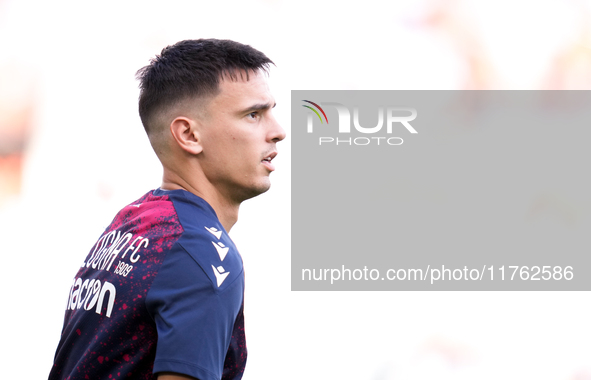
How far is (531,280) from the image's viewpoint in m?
3.71

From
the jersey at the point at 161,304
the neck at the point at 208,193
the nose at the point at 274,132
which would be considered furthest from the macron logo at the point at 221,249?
the nose at the point at 274,132

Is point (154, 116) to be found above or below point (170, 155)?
above

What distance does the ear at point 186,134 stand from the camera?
139 cm

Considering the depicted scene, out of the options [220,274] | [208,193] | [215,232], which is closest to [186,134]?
[208,193]

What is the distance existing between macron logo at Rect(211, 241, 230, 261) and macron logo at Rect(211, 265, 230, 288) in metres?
0.03

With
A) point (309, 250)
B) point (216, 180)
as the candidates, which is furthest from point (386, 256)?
point (216, 180)

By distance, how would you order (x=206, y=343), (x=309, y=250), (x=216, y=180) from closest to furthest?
(x=206, y=343) → (x=216, y=180) → (x=309, y=250)

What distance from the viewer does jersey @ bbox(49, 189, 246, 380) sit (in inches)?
40.9

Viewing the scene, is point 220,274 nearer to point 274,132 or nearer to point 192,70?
point 274,132

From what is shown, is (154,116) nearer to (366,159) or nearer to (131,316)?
(131,316)

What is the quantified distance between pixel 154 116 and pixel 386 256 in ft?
7.92

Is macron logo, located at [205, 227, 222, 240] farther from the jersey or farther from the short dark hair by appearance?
the short dark hair

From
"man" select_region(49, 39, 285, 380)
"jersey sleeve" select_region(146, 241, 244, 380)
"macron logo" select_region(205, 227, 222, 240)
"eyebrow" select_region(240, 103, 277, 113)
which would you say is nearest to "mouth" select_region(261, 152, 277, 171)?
"man" select_region(49, 39, 285, 380)

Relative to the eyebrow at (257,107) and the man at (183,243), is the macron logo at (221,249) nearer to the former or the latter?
the man at (183,243)
